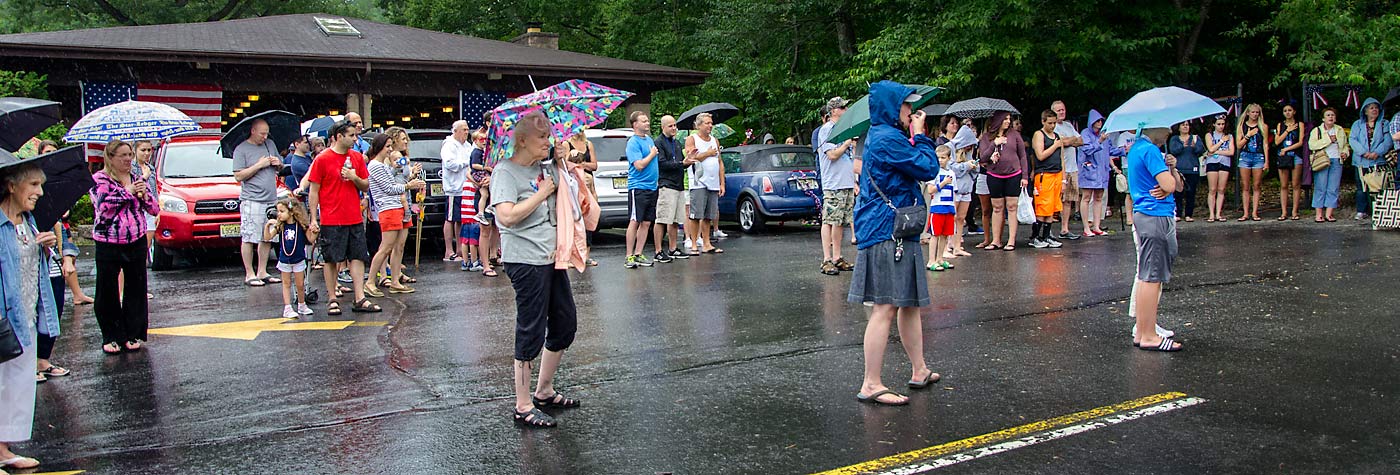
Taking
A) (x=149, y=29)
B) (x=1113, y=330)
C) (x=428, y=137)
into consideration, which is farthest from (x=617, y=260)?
(x=149, y=29)

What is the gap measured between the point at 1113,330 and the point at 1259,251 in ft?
17.3

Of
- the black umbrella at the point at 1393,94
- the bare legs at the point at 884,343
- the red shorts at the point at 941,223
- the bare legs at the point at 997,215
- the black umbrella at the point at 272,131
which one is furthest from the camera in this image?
the black umbrella at the point at 1393,94

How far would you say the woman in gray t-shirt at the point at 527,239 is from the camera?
18.1ft

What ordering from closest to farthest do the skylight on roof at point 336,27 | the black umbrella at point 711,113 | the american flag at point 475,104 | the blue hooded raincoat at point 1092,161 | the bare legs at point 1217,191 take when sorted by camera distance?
the blue hooded raincoat at point 1092,161, the black umbrella at point 711,113, the bare legs at point 1217,191, the american flag at point 475,104, the skylight on roof at point 336,27

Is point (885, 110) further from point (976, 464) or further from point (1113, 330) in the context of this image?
point (1113, 330)

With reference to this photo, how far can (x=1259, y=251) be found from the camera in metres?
11.8

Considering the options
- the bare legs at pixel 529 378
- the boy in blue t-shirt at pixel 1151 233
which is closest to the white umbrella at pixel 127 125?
the bare legs at pixel 529 378

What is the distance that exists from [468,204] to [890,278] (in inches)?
298

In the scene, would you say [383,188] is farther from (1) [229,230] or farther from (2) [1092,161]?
(2) [1092,161]

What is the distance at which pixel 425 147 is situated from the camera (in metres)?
15.2

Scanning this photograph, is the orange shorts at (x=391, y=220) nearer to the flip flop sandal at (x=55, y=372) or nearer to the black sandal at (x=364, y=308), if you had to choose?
the black sandal at (x=364, y=308)

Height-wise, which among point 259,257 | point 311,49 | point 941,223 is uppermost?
point 311,49

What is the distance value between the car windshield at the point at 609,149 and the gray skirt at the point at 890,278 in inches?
394

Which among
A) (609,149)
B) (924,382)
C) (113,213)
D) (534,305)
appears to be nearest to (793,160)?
(609,149)
